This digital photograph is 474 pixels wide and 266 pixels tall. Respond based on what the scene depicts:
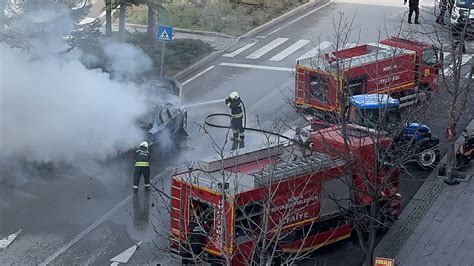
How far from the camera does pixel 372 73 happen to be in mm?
25312

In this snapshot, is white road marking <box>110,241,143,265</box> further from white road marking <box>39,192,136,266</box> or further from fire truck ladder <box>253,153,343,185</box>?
fire truck ladder <box>253,153,343,185</box>

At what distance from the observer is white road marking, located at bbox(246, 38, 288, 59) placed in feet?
108

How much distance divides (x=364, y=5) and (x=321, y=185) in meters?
23.5

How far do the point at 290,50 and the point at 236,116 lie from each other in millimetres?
9813

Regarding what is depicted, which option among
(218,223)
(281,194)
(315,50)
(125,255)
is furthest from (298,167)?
(315,50)

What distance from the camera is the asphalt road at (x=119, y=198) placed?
18484 millimetres

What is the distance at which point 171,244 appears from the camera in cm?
1761

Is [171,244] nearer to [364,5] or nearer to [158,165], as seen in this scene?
[158,165]

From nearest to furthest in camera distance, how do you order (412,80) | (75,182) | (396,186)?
(396,186) < (75,182) < (412,80)

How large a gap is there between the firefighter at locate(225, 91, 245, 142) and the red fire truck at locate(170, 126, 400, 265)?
217 inches

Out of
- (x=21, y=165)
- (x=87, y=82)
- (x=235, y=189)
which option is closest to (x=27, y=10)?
(x=87, y=82)

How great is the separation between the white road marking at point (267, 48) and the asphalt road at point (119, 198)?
1336mm

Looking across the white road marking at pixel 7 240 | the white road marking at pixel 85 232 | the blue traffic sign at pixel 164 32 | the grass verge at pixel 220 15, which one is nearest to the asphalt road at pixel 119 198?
the white road marking at pixel 85 232

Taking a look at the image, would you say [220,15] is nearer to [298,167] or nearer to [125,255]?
[125,255]
